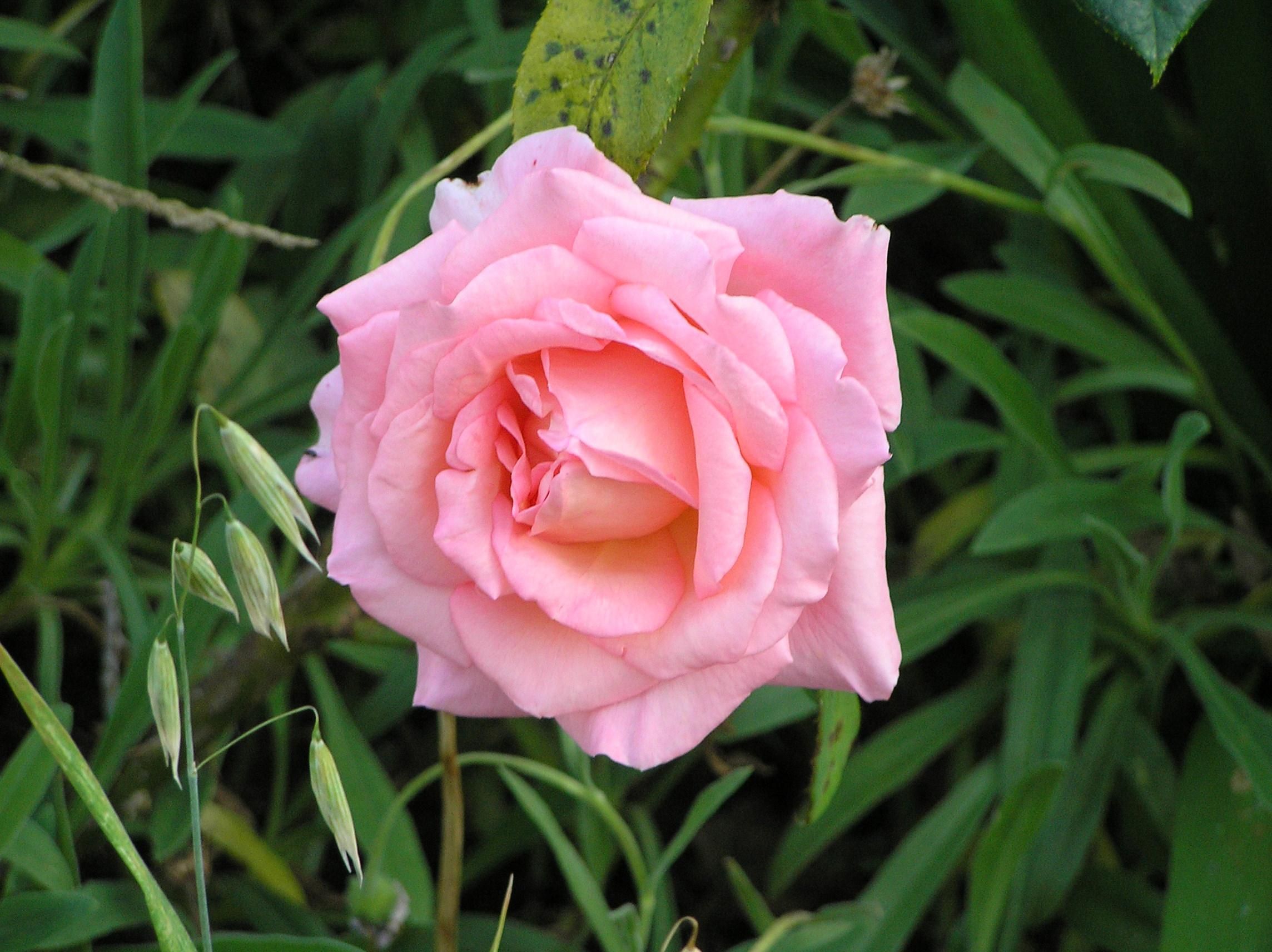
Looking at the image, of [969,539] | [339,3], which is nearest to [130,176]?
[339,3]

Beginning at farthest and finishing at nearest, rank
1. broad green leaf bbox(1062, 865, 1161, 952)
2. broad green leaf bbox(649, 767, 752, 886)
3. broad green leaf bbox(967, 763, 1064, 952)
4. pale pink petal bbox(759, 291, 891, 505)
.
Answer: broad green leaf bbox(1062, 865, 1161, 952) < broad green leaf bbox(967, 763, 1064, 952) < broad green leaf bbox(649, 767, 752, 886) < pale pink petal bbox(759, 291, 891, 505)

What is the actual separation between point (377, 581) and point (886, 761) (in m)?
0.57

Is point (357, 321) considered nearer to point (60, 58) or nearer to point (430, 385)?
point (430, 385)

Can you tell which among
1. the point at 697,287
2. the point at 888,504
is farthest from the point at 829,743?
the point at 888,504

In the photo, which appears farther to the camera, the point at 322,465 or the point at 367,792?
the point at 367,792

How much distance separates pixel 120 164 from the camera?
31.9 inches

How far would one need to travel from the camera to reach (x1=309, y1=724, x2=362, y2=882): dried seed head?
44 cm

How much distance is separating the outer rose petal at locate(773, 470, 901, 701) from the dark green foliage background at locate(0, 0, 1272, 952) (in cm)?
22

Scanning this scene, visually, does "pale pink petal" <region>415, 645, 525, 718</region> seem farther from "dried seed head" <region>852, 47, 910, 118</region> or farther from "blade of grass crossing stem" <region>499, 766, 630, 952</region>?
"dried seed head" <region>852, 47, 910, 118</region>

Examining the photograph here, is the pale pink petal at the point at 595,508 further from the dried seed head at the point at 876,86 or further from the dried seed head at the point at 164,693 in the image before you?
the dried seed head at the point at 876,86

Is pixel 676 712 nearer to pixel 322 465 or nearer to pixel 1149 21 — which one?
pixel 322 465

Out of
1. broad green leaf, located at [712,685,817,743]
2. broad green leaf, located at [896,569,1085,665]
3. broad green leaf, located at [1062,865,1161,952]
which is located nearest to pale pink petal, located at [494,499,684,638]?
broad green leaf, located at [712,685,817,743]

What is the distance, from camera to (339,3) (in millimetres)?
1225

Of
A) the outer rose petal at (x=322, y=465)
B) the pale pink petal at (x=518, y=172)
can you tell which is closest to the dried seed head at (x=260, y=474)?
the outer rose petal at (x=322, y=465)
